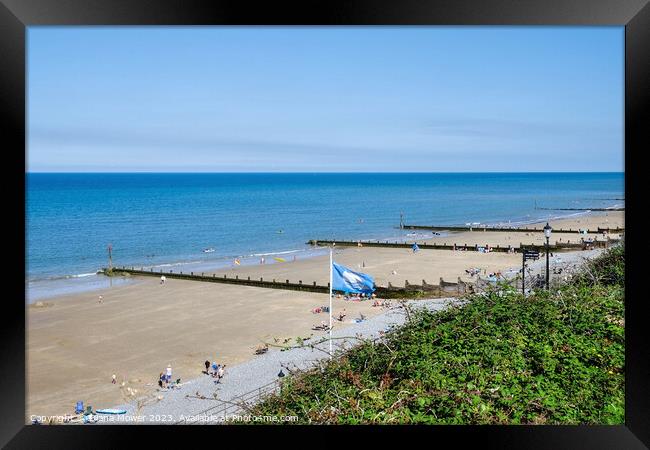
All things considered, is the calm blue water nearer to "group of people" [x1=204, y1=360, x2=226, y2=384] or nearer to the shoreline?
the shoreline

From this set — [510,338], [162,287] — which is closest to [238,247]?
[162,287]

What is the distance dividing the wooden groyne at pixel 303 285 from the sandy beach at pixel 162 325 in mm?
444

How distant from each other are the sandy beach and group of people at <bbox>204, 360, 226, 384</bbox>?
216 millimetres

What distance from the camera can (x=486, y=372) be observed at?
398 cm

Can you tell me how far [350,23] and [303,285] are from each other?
51.1 ft

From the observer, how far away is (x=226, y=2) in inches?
119

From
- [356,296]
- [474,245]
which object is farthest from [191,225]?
[356,296]

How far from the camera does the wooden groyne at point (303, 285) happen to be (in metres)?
16.4

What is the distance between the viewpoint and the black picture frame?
10.0 ft

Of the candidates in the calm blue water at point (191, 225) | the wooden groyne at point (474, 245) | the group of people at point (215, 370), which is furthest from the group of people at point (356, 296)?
the calm blue water at point (191, 225)

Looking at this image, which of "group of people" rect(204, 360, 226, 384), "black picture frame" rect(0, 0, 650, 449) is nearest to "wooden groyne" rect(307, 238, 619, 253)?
"group of people" rect(204, 360, 226, 384)

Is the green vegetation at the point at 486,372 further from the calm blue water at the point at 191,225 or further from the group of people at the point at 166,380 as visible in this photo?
the calm blue water at the point at 191,225

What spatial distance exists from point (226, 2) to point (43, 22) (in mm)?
1080

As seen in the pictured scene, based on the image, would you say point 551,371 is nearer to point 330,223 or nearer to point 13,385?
point 13,385
